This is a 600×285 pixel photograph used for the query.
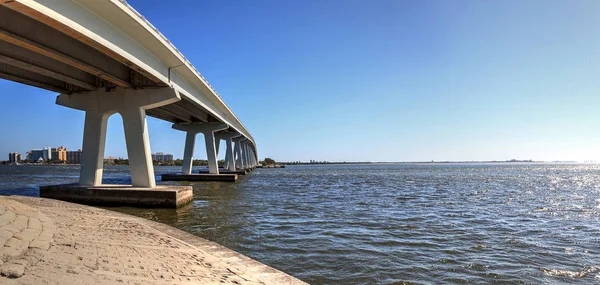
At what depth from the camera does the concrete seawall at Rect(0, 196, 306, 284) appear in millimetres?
4664

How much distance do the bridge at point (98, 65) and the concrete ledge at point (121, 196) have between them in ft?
7.02

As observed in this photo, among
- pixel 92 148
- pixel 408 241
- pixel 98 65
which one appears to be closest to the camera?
pixel 408 241

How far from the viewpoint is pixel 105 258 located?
5809mm

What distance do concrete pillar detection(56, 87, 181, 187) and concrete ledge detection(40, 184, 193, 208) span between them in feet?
6.75

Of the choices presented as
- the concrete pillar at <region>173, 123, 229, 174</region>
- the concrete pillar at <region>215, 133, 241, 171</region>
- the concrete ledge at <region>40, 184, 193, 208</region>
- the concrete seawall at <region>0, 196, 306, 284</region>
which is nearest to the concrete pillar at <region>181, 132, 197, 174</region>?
the concrete pillar at <region>173, 123, 229, 174</region>

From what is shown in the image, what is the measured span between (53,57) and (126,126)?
22.9 ft

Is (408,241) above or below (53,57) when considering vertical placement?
below

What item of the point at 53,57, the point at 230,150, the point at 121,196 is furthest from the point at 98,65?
the point at 230,150

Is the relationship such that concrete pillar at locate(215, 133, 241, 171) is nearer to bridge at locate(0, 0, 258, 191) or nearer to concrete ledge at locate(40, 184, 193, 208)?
bridge at locate(0, 0, 258, 191)

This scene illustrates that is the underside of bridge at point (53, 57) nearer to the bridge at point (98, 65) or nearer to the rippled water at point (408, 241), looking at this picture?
the bridge at point (98, 65)

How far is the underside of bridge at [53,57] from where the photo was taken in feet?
39.7

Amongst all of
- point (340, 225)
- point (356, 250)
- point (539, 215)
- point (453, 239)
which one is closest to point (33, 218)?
point (356, 250)

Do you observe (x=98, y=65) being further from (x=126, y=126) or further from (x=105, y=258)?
(x=105, y=258)

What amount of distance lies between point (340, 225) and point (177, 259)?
7646 millimetres
